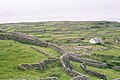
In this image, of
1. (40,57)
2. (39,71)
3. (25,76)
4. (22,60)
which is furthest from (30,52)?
(25,76)

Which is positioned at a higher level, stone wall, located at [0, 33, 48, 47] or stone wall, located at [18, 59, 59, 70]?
stone wall, located at [0, 33, 48, 47]

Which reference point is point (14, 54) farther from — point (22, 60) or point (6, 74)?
point (6, 74)

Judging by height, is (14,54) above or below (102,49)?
above

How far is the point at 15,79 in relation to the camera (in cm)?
3703

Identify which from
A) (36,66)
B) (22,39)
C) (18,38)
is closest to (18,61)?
(36,66)

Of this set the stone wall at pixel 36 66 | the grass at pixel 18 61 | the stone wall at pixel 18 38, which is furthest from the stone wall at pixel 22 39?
the stone wall at pixel 36 66

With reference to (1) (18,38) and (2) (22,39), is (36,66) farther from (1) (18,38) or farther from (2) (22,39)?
(2) (22,39)

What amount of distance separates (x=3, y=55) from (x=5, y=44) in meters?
7.17

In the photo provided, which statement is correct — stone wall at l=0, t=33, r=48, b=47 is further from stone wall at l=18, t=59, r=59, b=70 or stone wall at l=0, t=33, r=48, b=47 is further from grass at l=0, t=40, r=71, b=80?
stone wall at l=18, t=59, r=59, b=70

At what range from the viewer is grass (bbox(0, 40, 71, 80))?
41.4 metres

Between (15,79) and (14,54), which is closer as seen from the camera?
(15,79)

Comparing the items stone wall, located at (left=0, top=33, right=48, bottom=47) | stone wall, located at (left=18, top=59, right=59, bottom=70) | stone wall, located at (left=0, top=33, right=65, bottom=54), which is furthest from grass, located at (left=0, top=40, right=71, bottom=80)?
stone wall, located at (left=0, top=33, right=65, bottom=54)

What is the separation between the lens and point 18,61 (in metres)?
48.2

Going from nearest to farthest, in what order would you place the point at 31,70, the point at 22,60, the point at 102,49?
the point at 31,70, the point at 22,60, the point at 102,49
